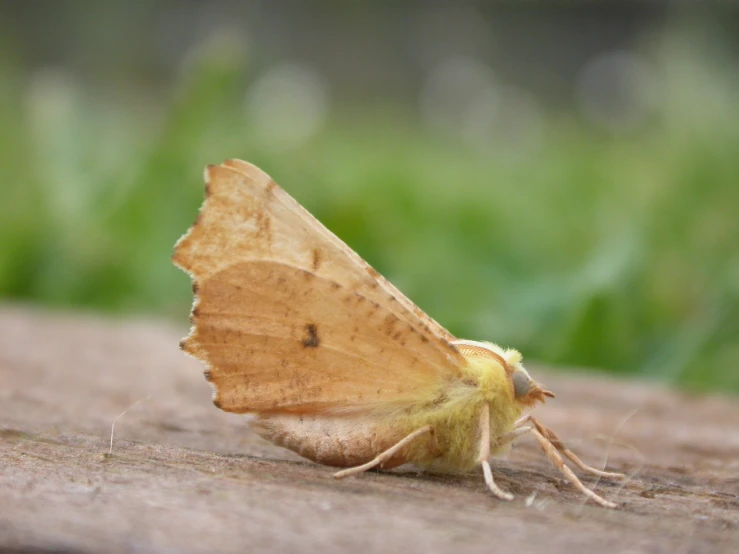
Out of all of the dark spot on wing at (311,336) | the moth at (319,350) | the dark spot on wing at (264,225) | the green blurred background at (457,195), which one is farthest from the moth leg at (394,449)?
the green blurred background at (457,195)

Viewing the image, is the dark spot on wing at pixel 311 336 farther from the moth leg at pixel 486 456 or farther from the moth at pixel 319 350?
the moth leg at pixel 486 456

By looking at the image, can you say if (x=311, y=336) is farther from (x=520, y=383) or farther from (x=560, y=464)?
(x=560, y=464)

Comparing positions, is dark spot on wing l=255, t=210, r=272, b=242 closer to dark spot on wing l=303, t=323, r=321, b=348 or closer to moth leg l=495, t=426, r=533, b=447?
dark spot on wing l=303, t=323, r=321, b=348

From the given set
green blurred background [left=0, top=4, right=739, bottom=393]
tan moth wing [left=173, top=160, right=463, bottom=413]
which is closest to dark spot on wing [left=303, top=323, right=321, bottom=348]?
tan moth wing [left=173, top=160, right=463, bottom=413]

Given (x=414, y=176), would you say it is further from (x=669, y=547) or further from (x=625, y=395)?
(x=669, y=547)

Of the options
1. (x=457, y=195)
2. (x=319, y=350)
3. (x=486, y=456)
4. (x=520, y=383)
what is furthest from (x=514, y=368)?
(x=457, y=195)

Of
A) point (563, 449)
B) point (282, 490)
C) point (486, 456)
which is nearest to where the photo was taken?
point (282, 490)
